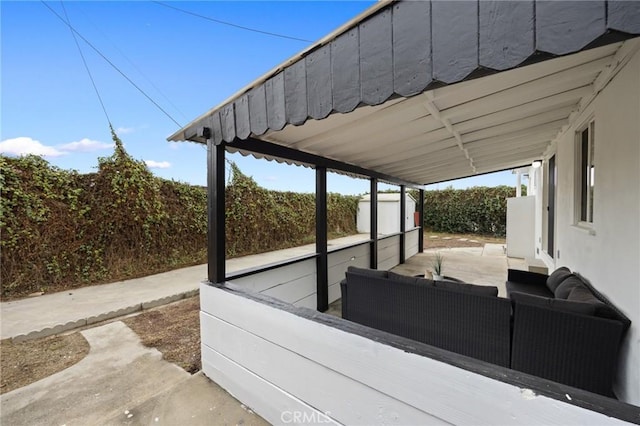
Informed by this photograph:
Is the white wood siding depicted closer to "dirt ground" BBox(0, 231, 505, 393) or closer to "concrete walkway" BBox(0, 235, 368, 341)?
"concrete walkway" BBox(0, 235, 368, 341)

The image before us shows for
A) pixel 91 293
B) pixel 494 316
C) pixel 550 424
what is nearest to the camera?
pixel 550 424

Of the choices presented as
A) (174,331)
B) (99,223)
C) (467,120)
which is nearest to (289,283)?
(174,331)

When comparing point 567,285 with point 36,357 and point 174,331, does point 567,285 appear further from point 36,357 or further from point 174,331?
point 36,357

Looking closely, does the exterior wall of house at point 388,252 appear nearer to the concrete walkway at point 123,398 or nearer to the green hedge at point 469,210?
the concrete walkway at point 123,398

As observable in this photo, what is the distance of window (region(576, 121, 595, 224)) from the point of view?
2672mm

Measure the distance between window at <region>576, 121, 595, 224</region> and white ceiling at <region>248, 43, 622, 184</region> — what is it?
0.33 meters

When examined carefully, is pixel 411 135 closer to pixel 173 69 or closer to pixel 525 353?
pixel 525 353

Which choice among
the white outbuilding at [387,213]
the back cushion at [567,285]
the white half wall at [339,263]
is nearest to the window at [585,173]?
the back cushion at [567,285]

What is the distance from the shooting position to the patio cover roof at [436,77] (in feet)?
2.55

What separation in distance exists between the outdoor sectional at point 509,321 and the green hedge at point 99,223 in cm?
505

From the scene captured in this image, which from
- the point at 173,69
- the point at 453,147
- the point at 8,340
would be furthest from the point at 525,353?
the point at 173,69

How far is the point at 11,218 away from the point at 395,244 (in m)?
7.68

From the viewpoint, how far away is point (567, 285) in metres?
2.56

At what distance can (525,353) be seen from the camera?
6.31 ft
